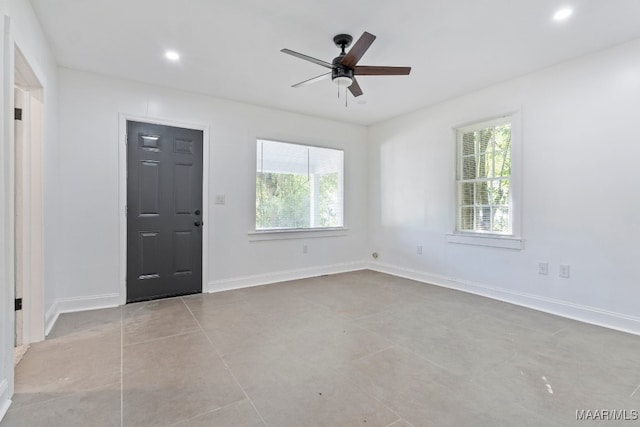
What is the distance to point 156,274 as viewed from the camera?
12.5ft

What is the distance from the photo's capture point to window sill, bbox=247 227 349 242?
14.8 ft

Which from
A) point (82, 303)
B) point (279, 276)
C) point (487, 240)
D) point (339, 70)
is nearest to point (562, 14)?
point (339, 70)

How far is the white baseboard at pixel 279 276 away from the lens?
4.20 metres

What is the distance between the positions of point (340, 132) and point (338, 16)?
9.64 feet

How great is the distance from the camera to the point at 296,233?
16.0 ft

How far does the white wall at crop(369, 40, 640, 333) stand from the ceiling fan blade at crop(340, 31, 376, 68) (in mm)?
2198

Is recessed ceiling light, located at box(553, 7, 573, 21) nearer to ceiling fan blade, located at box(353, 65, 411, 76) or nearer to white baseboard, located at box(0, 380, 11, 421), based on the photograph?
ceiling fan blade, located at box(353, 65, 411, 76)

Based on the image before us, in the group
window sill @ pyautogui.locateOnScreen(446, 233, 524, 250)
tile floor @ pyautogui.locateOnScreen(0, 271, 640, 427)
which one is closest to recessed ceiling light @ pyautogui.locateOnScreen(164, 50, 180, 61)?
tile floor @ pyautogui.locateOnScreen(0, 271, 640, 427)

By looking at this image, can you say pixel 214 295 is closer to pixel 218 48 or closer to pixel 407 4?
pixel 218 48

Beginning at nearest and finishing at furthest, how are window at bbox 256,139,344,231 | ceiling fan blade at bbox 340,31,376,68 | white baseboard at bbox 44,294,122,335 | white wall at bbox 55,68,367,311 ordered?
ceiling fan blade at bbox 340,31,376,68
white baseboard at bbox 44,294,122,335
white wall at bbox 55,68,367,311
window at bbox 256,139,344,231

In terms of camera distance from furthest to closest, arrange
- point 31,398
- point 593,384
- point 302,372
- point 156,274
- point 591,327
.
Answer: point 156,274, point 591,327, point 302,372, point 593,384, point 31,398

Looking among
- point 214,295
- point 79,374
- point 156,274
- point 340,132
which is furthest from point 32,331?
point 340,132

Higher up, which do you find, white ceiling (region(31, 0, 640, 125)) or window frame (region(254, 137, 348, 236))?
white ceiling (region(31, 0, 640, 125))

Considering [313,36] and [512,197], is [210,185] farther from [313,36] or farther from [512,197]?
[512,197]
